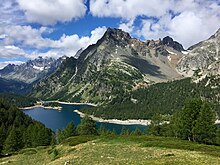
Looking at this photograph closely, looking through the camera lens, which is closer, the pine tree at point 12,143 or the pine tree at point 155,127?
the pine tree at point 12,143

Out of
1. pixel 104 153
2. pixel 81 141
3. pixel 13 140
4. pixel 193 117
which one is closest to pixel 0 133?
pixel 13 140

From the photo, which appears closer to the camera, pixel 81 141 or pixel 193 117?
pixel 81 141

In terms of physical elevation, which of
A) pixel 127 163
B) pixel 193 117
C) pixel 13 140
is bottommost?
pixel 13 140

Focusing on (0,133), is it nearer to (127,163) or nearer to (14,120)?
(14,120)

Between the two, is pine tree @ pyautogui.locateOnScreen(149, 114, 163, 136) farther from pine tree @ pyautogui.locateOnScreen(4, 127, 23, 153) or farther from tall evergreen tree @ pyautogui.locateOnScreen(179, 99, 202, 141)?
pine tree @ pyautogui.locateOnScreen(4, 127, 23, 153)

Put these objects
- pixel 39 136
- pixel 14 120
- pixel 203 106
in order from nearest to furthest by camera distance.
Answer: pixel 203 106
pixel 39 136
pixel 14 120

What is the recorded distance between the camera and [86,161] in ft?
137

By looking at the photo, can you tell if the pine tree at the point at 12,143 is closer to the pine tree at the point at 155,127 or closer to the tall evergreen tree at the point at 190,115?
the pine tree at the point at 155,127

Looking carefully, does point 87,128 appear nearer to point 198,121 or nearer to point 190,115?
point 190,115


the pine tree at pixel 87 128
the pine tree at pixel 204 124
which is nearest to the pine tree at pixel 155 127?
the pine tree at pixel 87 128

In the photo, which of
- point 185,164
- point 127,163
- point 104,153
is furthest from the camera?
point 104,153

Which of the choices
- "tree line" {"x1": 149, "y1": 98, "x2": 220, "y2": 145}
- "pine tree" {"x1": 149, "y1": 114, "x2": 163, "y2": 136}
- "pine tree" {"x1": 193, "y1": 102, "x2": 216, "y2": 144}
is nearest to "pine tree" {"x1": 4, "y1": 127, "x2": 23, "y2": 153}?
"pine tree" {"x1": 149, "y1": 114, "x2": 163, "y2": 136}

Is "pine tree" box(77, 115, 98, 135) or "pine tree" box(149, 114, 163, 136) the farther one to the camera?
"pine tree" box(149, 114, 163, 136)

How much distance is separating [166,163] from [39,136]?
92728mm
